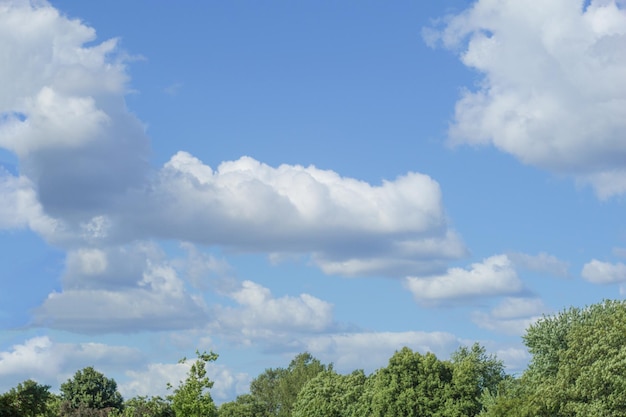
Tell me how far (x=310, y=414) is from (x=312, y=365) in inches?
1706

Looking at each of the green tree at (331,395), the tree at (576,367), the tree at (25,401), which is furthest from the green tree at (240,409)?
the tree at (25,401)

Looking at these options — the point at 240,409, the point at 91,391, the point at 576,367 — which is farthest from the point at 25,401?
the point at 240,409

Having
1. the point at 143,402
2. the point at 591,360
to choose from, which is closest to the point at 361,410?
the point at 143,402

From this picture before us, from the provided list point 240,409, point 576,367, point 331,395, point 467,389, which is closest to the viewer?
→ point 576,367

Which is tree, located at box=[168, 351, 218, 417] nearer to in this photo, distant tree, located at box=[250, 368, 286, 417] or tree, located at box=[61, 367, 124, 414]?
tree, located at box=[61, 367, 124, 414]

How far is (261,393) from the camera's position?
177000 millimetres

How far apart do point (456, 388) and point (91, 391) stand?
5412cm

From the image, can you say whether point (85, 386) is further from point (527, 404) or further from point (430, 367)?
point (527, 404)

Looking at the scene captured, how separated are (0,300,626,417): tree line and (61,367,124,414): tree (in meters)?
0.14

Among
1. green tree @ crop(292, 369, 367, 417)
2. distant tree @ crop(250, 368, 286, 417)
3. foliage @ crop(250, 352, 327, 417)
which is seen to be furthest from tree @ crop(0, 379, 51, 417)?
distant tree @ crop(250, 368, 286, 417)

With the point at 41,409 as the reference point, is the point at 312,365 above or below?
above

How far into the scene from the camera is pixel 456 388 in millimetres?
95188

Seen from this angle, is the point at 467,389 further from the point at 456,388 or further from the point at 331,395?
the point at 331,395

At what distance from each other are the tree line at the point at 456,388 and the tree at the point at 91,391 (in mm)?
139
